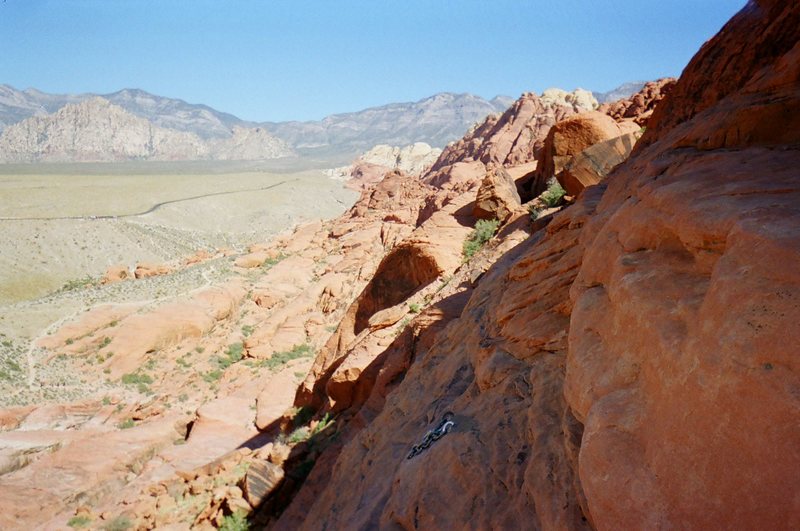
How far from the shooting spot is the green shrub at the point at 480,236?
14.5 metres

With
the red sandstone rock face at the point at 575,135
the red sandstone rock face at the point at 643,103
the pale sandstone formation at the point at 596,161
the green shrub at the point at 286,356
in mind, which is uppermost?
the red sandstone rock face at the point at 643,103

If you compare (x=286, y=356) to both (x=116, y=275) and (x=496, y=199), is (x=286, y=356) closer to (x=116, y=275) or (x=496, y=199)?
(x=496, y=199)

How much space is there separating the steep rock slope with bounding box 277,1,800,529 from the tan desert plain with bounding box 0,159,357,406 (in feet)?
70.9

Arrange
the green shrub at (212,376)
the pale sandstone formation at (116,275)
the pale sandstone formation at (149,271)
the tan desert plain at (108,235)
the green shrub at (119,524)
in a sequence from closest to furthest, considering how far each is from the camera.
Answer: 1. the green shrub at (119,524)
2. the green shrub at (212,376)
3. the tan desert plain at (108,235)
4. the pale sandstone formation at (149,271)
5. the pale sandstone formation at (116,275)

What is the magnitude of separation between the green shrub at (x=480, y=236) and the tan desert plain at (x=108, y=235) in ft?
60.7

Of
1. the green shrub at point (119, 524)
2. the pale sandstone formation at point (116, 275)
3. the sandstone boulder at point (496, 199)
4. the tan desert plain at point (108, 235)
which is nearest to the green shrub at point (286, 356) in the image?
the tan desert plain at point (108, 235)

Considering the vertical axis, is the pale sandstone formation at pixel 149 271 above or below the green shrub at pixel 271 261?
below

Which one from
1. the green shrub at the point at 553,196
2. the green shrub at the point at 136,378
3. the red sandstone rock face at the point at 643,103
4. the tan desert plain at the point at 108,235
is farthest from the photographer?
the tan desert plain at the point at 108,235

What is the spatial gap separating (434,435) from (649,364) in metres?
3.11

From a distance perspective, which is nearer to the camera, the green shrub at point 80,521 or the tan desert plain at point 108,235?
the green shrub at point 80,521

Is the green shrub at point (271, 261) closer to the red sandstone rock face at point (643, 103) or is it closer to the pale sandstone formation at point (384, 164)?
the red sandstone rock face at point (643, 103)

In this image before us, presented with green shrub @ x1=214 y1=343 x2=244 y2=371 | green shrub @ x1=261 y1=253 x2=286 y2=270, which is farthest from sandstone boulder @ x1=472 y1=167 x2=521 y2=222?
green shrub @ x1=261 y1=253 x2=286 y2=270

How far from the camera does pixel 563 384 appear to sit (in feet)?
14.5

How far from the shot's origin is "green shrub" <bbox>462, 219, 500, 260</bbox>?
47.6 feet
